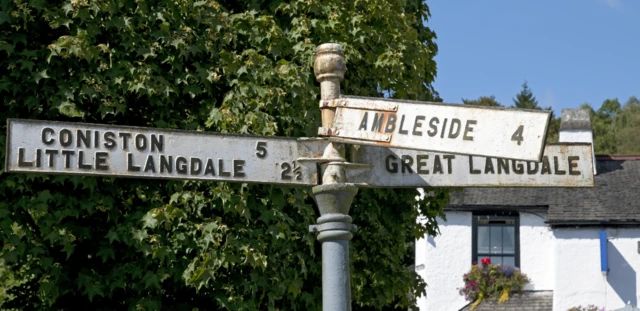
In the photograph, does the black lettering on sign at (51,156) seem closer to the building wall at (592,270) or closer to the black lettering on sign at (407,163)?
the black lettering on sign at (407,163)

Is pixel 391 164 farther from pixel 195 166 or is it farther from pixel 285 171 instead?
pixel 195 166

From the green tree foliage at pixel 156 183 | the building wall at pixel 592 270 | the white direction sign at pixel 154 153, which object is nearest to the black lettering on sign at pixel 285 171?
the white direction sign at pixel 154 153

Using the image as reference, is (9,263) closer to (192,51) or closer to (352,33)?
(192,51)

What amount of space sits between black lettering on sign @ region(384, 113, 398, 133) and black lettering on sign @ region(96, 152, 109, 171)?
64.2 inches

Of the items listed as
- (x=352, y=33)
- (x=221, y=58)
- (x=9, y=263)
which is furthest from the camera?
(x=352, y=33)

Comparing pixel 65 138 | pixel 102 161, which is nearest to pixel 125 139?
pixel 102 161

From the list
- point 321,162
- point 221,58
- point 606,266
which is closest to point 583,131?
point 606,266

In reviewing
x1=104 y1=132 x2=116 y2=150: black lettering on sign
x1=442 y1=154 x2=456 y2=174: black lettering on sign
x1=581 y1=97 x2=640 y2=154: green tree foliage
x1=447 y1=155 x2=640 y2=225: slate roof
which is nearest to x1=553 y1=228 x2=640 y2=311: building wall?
x1=447 y1=155 x2=640 y2=225: slate roof

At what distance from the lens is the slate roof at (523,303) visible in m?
29.9

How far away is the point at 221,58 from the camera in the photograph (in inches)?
616

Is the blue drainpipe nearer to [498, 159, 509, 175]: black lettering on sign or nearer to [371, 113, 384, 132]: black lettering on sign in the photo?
[498, 159, 509, 175]: black lettering on sign

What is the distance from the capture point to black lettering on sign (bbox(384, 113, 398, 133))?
6508mm

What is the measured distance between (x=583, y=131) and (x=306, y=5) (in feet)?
60.2

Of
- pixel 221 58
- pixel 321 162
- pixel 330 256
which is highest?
pixel 221 58
